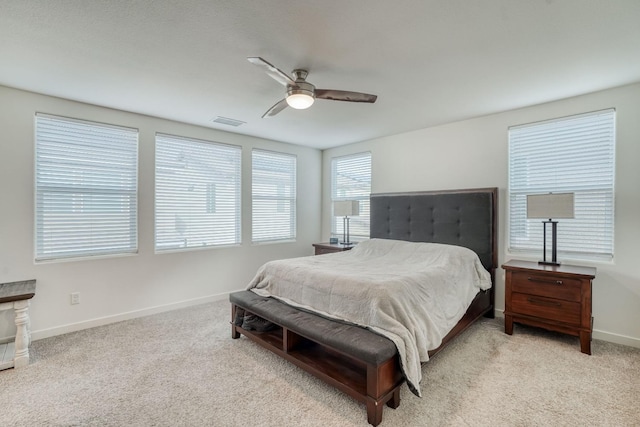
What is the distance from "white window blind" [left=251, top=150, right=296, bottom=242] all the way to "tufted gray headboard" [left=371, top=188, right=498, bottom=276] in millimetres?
1531

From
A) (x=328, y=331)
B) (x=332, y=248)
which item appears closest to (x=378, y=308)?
(x=328, y=331)

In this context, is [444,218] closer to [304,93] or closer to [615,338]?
[615,338]

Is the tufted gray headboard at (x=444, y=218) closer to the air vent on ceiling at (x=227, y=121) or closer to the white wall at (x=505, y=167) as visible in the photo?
the white wall at (x=505, y=167)

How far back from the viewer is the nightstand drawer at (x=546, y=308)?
268cm

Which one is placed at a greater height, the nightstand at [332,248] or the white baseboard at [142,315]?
the nightstand at [332,248]

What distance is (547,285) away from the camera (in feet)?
9.22

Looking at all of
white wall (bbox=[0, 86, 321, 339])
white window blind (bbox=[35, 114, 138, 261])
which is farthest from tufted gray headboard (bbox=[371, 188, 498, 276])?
white window blind (bbox=[35, 114, 138, 261])

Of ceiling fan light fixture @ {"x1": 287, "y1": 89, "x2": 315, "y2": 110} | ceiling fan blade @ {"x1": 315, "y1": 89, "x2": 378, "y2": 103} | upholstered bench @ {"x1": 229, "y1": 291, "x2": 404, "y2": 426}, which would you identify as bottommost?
upholstered bench @ {"x1": 229, "y1": 291, "x2": 404, "y2": 426}

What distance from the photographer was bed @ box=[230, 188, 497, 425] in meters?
1.85

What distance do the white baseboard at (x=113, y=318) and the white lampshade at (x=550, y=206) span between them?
4081mm

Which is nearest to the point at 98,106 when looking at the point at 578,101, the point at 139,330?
the point at 139,330

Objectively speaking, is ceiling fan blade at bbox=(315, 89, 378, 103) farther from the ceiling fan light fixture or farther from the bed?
the bed

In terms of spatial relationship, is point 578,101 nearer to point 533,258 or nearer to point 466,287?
point 533,258

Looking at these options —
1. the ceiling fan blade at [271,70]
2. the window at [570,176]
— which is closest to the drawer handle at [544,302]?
the window at [570,176]
